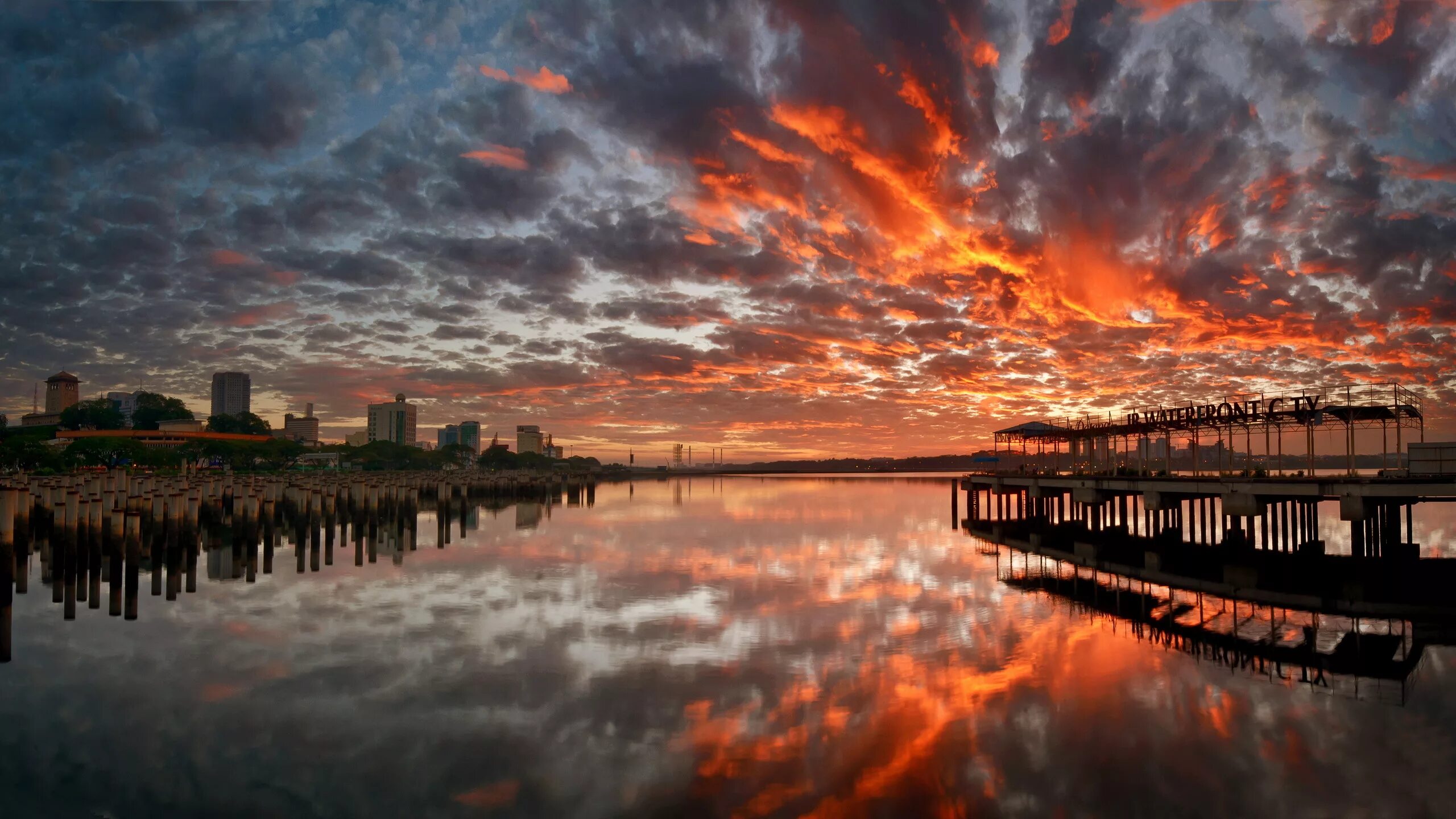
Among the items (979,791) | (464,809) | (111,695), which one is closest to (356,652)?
(111,695)

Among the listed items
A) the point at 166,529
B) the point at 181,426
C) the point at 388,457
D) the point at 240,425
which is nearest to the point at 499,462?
the point at 388,457

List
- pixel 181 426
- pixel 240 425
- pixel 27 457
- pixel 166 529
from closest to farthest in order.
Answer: pixel 166 529 < pixel 27 457 < pixel 181 426 < pixel 240 425

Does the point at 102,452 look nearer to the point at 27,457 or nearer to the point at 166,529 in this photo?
the point at 27,457

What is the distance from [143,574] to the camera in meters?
28.2

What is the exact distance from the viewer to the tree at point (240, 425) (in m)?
166

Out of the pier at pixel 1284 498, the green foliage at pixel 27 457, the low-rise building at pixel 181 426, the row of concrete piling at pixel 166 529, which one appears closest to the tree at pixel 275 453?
the green foliage at pixel 27 457

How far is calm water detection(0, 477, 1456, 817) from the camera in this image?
10336 millimetres

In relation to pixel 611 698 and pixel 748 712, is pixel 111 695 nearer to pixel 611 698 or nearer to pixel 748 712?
pixel 611 698

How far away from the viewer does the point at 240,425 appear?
552 ft

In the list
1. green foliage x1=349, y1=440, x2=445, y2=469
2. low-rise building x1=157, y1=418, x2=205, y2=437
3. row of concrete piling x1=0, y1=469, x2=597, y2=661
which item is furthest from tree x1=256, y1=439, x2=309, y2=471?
row of concrete piling x1=0, y1=469, x2=597, y2=661

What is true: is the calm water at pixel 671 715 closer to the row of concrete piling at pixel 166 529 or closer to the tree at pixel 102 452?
the row of concrete piling at pixel 166 529

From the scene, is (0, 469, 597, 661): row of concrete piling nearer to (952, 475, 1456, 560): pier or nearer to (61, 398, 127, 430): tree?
(952, 475, 1456, 560): pier

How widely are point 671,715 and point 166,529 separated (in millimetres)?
35297

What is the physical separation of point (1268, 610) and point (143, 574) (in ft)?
126
